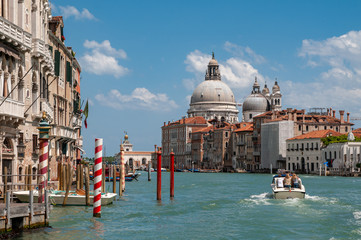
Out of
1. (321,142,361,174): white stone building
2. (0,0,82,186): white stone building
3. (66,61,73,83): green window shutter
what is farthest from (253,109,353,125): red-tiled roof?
(0,0,82,186): white stone building

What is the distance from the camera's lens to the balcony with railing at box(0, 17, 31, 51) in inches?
688

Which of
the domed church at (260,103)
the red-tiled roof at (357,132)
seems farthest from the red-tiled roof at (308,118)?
the domed church at (260,103)

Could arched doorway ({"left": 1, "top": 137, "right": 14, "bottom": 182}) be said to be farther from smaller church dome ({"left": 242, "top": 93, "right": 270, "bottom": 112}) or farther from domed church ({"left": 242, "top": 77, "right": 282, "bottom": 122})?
smaller church dome ({"left": 242, "top": 93, "right": 270, "bottom": 112})

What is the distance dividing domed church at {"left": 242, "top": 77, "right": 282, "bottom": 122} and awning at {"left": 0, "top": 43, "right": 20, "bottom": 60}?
110 meters

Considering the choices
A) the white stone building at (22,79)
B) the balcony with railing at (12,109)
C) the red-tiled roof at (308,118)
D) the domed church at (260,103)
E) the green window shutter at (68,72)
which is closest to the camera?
the balcony with railing at (12,109)

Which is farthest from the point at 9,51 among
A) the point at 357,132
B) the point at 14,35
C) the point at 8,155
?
the point at 357,132

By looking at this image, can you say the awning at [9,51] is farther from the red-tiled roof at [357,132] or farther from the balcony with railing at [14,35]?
the red-tiled roof at [357,132]

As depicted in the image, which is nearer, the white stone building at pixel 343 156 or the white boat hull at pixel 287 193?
the white boat hull at pixel 287 193

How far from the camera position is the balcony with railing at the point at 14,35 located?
17.5 m

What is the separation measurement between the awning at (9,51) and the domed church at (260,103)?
109516 millimetres

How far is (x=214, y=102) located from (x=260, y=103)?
1317 cm

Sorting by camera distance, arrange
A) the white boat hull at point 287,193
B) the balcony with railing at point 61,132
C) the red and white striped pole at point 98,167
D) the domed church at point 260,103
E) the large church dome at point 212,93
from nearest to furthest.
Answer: the red and white striped pole at point 98,167 → the balcony with railing at point 61,132 → the white boat hull at point 287,193 → the domed church at point 260,103 → the large church dome at point 212,93

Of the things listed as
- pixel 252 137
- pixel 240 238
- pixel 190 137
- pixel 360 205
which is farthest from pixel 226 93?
pixel 240 238

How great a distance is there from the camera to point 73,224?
17797 mm
